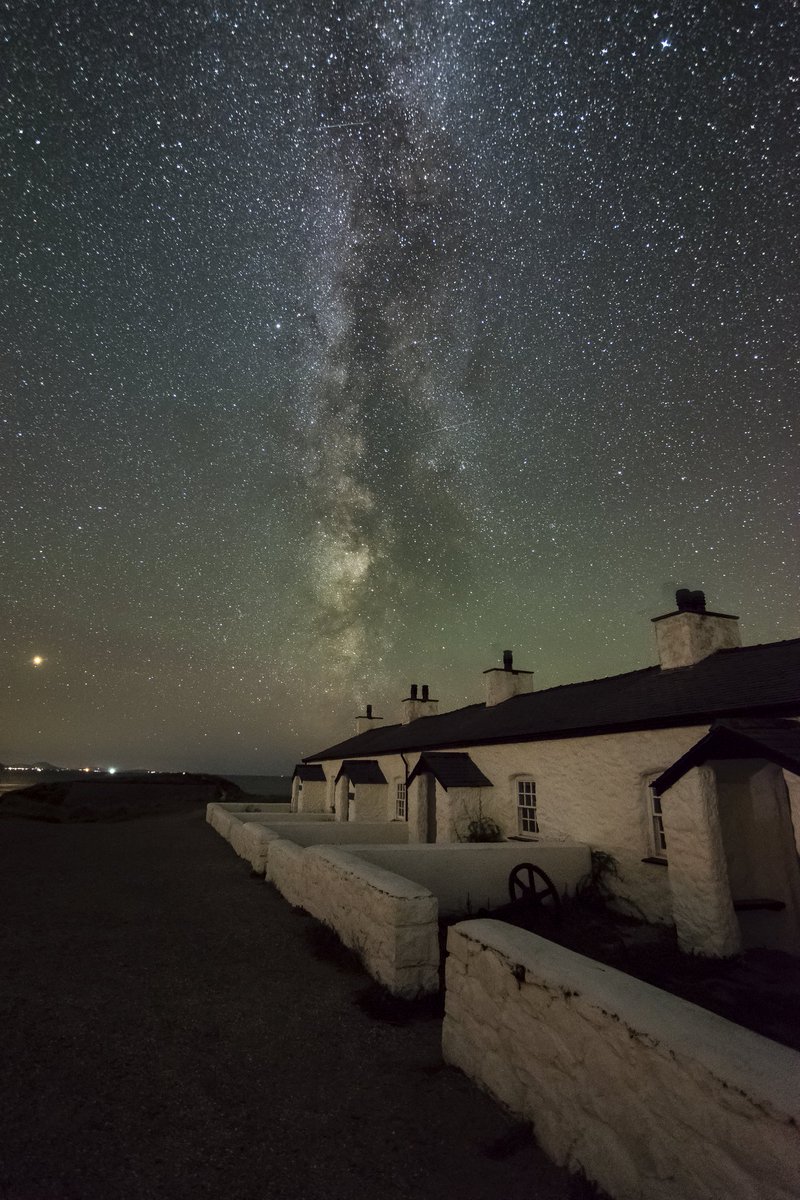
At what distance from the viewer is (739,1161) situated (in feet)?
7.63

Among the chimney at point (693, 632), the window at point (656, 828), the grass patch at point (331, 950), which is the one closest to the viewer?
the grass patch at point (331, 950)

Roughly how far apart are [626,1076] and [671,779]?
544 centimetres

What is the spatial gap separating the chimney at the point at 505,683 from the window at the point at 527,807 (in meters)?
5.61

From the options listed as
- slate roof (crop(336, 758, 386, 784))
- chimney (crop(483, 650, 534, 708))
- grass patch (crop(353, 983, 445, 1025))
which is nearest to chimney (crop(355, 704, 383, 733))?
slate roof (crop(336, 758, 386, 784))

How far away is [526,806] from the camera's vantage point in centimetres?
1216

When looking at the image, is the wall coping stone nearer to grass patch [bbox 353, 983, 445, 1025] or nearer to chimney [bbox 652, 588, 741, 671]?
grass patch [bbox 353, 983, 445, 1025]

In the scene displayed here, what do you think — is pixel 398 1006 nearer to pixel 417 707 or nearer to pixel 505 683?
pixel 505 683

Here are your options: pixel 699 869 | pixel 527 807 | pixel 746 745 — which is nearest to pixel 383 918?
pixel 699 869

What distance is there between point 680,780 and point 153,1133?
7.04 meters

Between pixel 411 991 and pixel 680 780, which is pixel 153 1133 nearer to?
pixel 411 991

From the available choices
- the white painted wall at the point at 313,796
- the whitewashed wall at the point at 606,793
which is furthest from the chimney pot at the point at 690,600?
the white painted wall at the point at 313,796

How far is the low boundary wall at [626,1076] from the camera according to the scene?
2.31 m

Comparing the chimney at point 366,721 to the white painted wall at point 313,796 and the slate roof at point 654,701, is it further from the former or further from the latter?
the slate roof at point 654,701

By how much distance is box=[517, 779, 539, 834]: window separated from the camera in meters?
12.0
